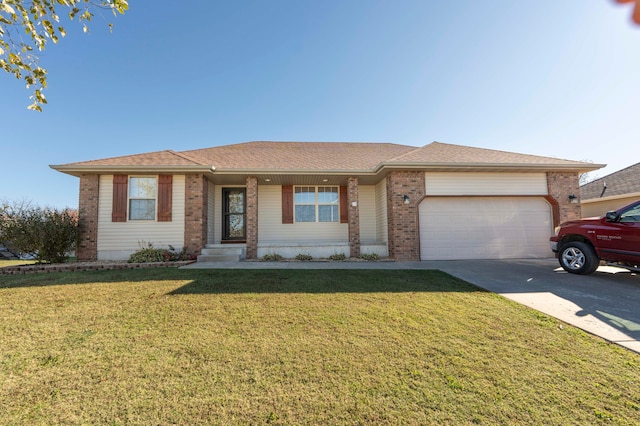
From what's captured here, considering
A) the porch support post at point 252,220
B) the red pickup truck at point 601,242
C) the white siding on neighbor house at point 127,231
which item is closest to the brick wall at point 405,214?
the red pickup truck at point 601,242

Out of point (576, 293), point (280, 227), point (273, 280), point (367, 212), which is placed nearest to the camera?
point (576, 293)

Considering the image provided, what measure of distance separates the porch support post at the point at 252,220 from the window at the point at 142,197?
3211 mm

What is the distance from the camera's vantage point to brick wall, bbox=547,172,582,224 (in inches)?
347

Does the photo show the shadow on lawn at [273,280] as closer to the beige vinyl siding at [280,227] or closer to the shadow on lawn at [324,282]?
the shadow on lawn at [324,282]

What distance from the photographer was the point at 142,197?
8.88 metres

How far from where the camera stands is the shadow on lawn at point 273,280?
4754 millimetres

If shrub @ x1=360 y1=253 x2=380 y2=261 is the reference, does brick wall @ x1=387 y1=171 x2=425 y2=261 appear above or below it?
above

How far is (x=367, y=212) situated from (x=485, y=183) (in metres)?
4.42

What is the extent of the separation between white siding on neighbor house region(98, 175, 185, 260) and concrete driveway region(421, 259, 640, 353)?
874 centimetres

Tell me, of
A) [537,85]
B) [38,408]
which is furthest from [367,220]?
[38,408]

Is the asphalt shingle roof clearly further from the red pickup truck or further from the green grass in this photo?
the green grass

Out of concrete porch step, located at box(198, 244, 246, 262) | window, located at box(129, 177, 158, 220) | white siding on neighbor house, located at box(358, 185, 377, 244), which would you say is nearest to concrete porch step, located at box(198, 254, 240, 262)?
concrete porch step, located at box(198, 244, 246, 262)

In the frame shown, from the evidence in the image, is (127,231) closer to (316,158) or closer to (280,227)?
(280,227)

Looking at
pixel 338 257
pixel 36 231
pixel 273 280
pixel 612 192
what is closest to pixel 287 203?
pixel 338 257
